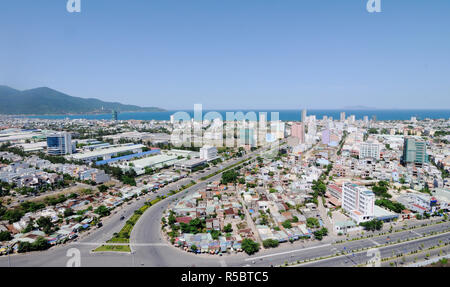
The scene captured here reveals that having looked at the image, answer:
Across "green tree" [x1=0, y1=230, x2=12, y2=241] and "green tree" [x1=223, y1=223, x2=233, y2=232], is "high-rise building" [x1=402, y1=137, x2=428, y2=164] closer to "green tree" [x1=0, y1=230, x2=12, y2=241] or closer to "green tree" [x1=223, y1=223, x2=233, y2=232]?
"green tree" [x1=223, y1=223, x2=233, y2=232]

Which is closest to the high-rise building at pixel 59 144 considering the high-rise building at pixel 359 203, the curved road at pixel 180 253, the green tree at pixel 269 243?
the curved road at pixel 180 253

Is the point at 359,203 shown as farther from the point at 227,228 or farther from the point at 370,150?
the point at 370,150

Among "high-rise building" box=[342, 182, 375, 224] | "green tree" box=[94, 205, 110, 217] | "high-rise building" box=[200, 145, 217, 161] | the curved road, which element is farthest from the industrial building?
"high-rise building" box=[342, 182, 375, 224]

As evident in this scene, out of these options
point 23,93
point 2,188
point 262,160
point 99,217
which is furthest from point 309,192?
point 23,93

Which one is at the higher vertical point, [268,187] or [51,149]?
[51,149]

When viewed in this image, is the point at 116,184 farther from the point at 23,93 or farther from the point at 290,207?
the point at 23,93
